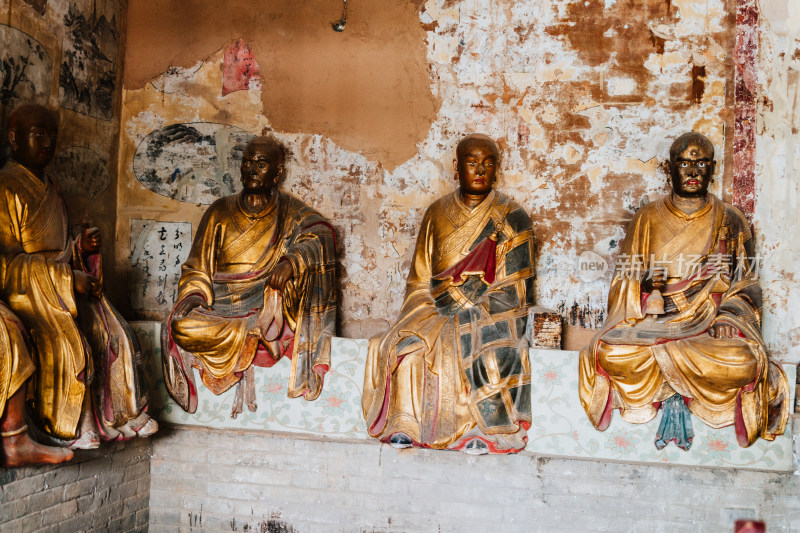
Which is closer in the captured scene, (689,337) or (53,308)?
(53,308)

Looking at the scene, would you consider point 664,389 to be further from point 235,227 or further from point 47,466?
point 47,466

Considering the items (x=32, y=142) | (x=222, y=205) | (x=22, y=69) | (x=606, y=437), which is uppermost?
(x=22, y=69)

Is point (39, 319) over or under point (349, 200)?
under

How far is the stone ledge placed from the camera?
445 centimetres

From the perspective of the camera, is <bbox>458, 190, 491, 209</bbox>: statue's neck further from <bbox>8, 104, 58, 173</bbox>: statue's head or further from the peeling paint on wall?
<bbox>8, 104, 58, 173</bbox>: statue's head

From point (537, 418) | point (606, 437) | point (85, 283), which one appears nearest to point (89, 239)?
point (85, 283)

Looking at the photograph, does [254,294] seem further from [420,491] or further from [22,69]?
[22,69]

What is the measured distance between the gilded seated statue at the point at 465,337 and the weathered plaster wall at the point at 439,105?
0.56 metres

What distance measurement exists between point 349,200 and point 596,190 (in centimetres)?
173

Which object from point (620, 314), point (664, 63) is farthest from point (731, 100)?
point (620, 314)

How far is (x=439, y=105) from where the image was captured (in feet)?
18.8

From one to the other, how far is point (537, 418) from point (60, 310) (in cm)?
271

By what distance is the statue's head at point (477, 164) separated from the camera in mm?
5098

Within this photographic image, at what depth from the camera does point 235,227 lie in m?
5.36
